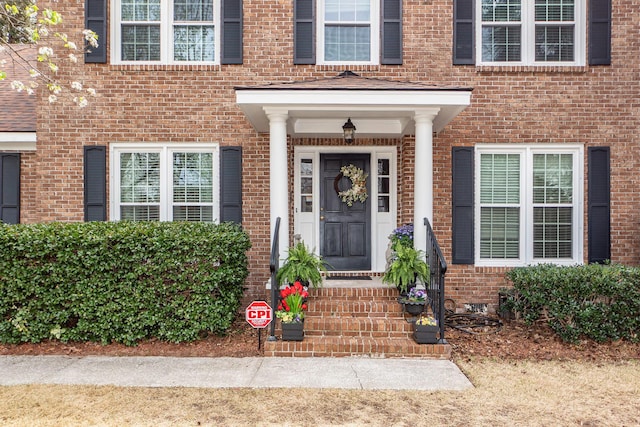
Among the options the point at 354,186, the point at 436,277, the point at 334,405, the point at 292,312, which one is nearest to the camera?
the point at 334,405

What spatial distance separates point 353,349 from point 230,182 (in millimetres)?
3235

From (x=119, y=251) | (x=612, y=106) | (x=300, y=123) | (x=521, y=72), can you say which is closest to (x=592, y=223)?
(x=612, y=106)

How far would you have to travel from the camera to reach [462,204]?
7.09 metres

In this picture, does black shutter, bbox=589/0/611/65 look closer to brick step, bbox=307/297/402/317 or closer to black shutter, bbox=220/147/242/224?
brick step, bbox=307/297/402/317

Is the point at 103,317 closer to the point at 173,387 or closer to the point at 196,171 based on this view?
the point at 173,387

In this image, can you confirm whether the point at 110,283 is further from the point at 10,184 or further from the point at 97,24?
the point at 97,24

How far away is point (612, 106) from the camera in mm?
7070

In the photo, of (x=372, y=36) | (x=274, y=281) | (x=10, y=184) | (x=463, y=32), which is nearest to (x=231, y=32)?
(x=372, y=36)

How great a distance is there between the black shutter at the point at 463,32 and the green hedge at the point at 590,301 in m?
3.42

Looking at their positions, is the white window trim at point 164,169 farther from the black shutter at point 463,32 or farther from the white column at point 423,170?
the black shutter at point 463,32

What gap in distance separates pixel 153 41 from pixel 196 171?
2129 mm

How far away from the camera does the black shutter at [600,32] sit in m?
7.01

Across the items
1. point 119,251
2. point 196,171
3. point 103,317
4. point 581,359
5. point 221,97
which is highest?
point 221,97

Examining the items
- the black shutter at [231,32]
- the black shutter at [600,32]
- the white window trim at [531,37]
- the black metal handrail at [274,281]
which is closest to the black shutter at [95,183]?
the black shutter at [231,32]
